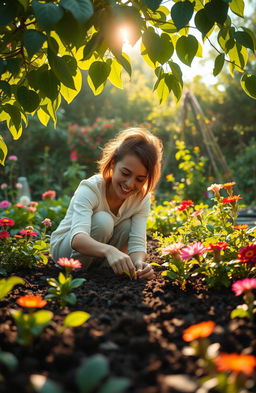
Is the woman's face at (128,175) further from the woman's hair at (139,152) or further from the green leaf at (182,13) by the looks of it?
the green leaf at (182,13)

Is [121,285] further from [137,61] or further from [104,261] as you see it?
[137,61]

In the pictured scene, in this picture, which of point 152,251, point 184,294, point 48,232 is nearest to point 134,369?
point 184,294

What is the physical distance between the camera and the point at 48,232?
11.5 feet

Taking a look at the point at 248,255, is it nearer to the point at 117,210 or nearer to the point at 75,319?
the point at 75,319

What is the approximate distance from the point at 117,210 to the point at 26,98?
1.10m

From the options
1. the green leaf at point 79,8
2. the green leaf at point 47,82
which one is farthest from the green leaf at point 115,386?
the green leaf at point 47,82

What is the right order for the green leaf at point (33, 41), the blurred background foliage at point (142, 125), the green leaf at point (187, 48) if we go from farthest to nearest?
the blurred background foliage at point (142, 125) < the green leaf at point (187, 48) < the green leaf at point (33, 41)

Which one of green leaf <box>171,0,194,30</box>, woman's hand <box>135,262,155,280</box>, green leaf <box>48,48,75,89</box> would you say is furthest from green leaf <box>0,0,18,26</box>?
woman's hand <box>135,262,155,280</box>

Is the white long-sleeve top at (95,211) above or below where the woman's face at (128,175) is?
below

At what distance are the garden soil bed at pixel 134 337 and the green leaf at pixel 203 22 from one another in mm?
883

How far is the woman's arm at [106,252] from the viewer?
174 cm

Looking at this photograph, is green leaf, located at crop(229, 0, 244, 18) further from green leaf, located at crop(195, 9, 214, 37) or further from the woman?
the woman

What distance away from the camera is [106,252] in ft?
5.85

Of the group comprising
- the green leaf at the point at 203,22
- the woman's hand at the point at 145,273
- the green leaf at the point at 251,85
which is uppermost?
→ the green leaf at the point at 203,22
